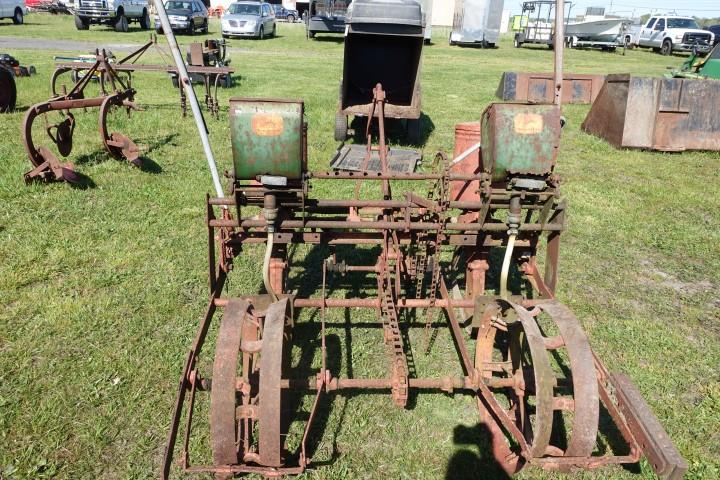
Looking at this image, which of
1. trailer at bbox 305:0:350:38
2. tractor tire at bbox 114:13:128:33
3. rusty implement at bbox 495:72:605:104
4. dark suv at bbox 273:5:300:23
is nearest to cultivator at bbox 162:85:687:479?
rusty implement at bbox 495:72:605:104

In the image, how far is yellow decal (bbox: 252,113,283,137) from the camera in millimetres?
3223

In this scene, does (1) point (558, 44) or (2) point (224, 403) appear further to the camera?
(1) point (558, 44)

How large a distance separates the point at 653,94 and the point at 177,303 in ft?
31.5

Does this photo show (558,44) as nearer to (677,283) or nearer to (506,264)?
(506,264)

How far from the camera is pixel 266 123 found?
3.22 meters

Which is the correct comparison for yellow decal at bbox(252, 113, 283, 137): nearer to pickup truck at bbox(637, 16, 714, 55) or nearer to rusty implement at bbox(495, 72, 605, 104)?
rusty implement at bbox(495, 72, 605, 104)

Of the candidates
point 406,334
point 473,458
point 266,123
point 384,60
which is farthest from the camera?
point 384,60

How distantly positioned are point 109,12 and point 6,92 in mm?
19097

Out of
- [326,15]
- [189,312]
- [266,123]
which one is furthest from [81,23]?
[266,123]

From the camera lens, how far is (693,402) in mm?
3602

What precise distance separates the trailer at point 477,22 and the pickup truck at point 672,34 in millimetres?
9673

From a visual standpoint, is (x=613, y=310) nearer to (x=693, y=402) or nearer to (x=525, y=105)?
(x=693, y=402)

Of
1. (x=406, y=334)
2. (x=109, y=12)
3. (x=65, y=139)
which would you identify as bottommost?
(x=406, y=334)

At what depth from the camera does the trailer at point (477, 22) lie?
3055cm
